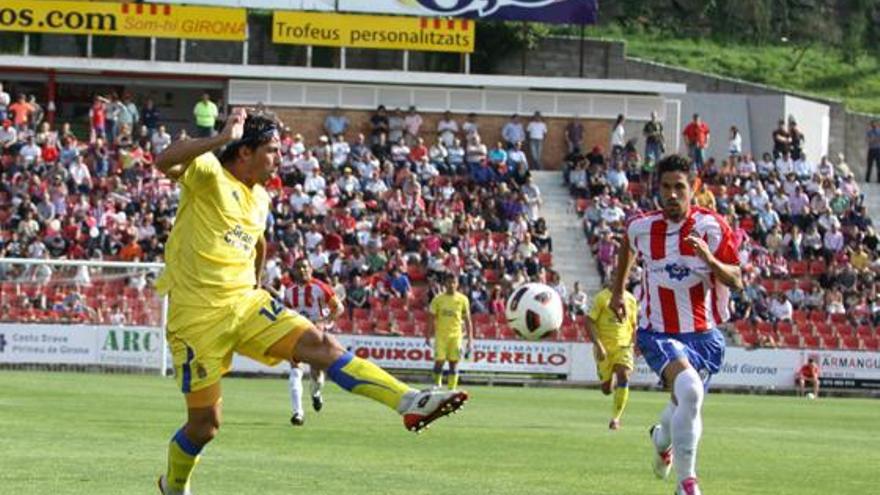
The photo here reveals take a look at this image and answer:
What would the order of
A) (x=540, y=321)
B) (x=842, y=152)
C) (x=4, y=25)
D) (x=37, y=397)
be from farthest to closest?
(x=842, y=152), (x=4, y=25), (x=37, y=397), (x=540, y=321)

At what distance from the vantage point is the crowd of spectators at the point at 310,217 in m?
40.3

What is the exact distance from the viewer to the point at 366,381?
36.1 feet

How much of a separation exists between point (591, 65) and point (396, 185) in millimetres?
17102

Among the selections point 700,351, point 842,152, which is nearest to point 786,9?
point 842,152

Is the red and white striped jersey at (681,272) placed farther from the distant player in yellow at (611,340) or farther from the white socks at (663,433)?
the distant player in yellow at (611,340)

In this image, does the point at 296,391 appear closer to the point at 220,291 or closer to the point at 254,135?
the point at 254,135

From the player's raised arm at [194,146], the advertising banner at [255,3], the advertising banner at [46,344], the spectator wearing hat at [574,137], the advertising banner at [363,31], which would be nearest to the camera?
the player's raised arm at [194,146]

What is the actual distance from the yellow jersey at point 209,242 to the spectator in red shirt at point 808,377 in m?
31.9

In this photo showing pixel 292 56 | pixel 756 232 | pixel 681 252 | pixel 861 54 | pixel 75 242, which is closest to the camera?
pixel 681 252

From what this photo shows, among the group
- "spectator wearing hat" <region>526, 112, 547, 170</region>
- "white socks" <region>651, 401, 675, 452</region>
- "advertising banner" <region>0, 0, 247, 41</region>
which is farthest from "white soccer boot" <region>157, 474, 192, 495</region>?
"spectator wearing hat" <region>526, 112, 547, 170</region>

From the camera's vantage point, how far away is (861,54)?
74.1m

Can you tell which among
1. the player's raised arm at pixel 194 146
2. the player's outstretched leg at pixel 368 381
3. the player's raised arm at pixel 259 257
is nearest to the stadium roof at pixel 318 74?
the player's raised arm at pixel 259 257

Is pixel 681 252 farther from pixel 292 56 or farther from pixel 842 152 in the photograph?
pixel 842 152

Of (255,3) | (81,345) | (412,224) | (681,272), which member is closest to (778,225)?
(412,224)
